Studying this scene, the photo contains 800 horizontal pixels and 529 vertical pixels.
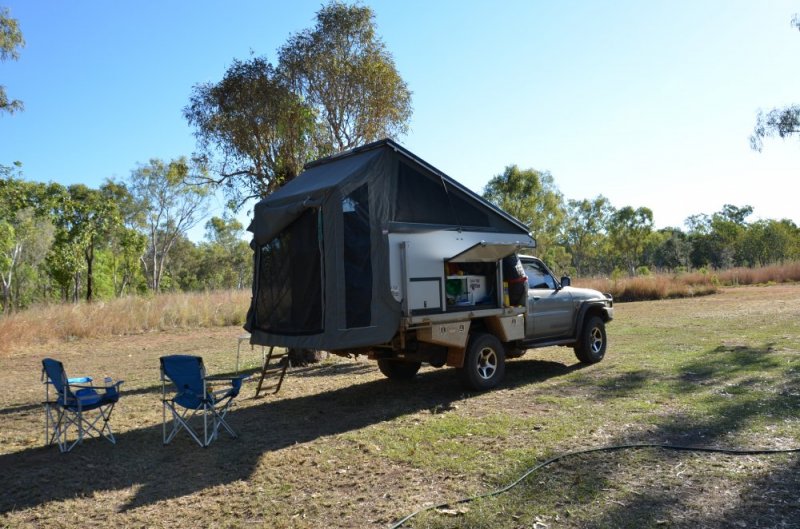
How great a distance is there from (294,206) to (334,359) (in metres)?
5.92

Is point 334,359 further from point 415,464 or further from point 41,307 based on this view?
point 41,307

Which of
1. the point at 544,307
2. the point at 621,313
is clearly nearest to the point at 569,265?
the point at 621,313

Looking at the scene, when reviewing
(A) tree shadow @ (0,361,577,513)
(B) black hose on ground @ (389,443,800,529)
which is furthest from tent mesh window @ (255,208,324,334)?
(B) black hose on ground @ (389,443,800,529)

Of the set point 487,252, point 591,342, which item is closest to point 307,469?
point 487,252

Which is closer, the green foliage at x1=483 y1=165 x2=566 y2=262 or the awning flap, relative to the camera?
the awning flap

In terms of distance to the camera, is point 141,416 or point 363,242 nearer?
point 363,242

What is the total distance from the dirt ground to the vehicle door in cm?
70

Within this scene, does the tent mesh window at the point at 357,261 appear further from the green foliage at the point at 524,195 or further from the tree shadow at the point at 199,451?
the green foliage at the point at 524,195

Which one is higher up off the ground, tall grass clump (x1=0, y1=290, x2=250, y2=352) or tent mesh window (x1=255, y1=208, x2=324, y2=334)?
tent mesh window (x1=255, y1=208, x2=324, y2=334)

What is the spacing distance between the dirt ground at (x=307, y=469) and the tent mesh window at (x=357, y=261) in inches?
50.5

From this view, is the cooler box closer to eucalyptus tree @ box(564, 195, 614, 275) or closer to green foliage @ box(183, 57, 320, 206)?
green foliage @ box(183, 57, 320, 206)

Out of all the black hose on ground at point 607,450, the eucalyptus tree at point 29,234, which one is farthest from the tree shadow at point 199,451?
the eucalyptus tree at point 29,234

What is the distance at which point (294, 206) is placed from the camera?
23.6ft

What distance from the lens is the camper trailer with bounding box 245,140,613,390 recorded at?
6934 mm
